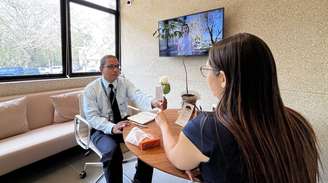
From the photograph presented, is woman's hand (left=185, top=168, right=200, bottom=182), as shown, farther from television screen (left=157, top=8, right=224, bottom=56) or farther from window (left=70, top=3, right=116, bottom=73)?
window (left=70, top=3, right=116, bottom=73)

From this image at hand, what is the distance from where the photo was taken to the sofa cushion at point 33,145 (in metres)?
1.78

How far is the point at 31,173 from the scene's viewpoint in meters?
2.18

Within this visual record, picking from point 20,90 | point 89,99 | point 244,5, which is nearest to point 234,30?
point 244,5

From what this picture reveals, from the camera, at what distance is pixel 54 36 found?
9.59 feet

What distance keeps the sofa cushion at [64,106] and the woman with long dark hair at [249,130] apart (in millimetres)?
2364

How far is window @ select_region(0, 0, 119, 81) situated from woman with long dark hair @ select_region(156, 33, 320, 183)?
8.81ft

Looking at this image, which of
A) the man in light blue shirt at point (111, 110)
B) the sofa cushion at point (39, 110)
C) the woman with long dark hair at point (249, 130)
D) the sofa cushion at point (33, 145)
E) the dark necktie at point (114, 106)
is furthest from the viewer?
the sofa cushion at point (39, 110)

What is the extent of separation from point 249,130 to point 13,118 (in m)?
2.39

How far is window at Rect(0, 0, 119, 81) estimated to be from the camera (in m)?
2.46

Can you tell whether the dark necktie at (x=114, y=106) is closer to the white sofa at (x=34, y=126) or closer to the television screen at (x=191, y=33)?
the white sofa at (x=34, y=126)

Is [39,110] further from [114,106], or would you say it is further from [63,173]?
[114,106]

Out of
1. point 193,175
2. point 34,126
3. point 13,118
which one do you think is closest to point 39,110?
point 34,126

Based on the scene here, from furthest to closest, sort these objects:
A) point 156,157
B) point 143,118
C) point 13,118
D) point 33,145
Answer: point 13,118 < point 33,145 < point 143,118 < point 156,157

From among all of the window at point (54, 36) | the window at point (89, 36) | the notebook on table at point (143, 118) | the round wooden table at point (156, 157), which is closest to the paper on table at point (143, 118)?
the notebook on table at point (143, 118)
